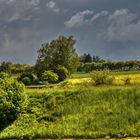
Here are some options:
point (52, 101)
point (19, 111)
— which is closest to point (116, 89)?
point (52, 101)

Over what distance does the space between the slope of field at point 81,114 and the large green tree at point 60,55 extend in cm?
4035

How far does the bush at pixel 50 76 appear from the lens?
91188 millimetres

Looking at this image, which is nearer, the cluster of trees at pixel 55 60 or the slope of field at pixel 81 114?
the slope of field at pixel 81 114

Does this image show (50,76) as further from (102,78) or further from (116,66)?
(116,66)

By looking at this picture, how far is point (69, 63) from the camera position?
327 feet

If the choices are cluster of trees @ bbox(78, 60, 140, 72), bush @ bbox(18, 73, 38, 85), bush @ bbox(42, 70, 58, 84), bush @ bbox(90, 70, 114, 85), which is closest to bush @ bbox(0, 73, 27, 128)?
bush @ bbox(90, 70, 114, 85)

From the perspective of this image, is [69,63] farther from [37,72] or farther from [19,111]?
[19,111]

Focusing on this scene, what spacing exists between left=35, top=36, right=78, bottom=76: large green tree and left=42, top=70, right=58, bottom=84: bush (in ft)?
15.2

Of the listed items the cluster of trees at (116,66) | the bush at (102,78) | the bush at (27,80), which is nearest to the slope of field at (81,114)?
the bush at (102,78)

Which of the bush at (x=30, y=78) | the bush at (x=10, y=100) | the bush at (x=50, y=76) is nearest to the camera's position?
the bush at (x=10, y=100)

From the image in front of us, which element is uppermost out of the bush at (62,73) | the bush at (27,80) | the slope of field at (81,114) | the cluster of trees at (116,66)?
the cluster of trees at (116,66)

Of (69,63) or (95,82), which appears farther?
(69,63)

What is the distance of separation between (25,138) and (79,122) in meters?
5.89

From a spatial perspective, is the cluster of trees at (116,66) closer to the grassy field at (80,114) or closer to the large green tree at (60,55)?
the large green tree at (60,55)
